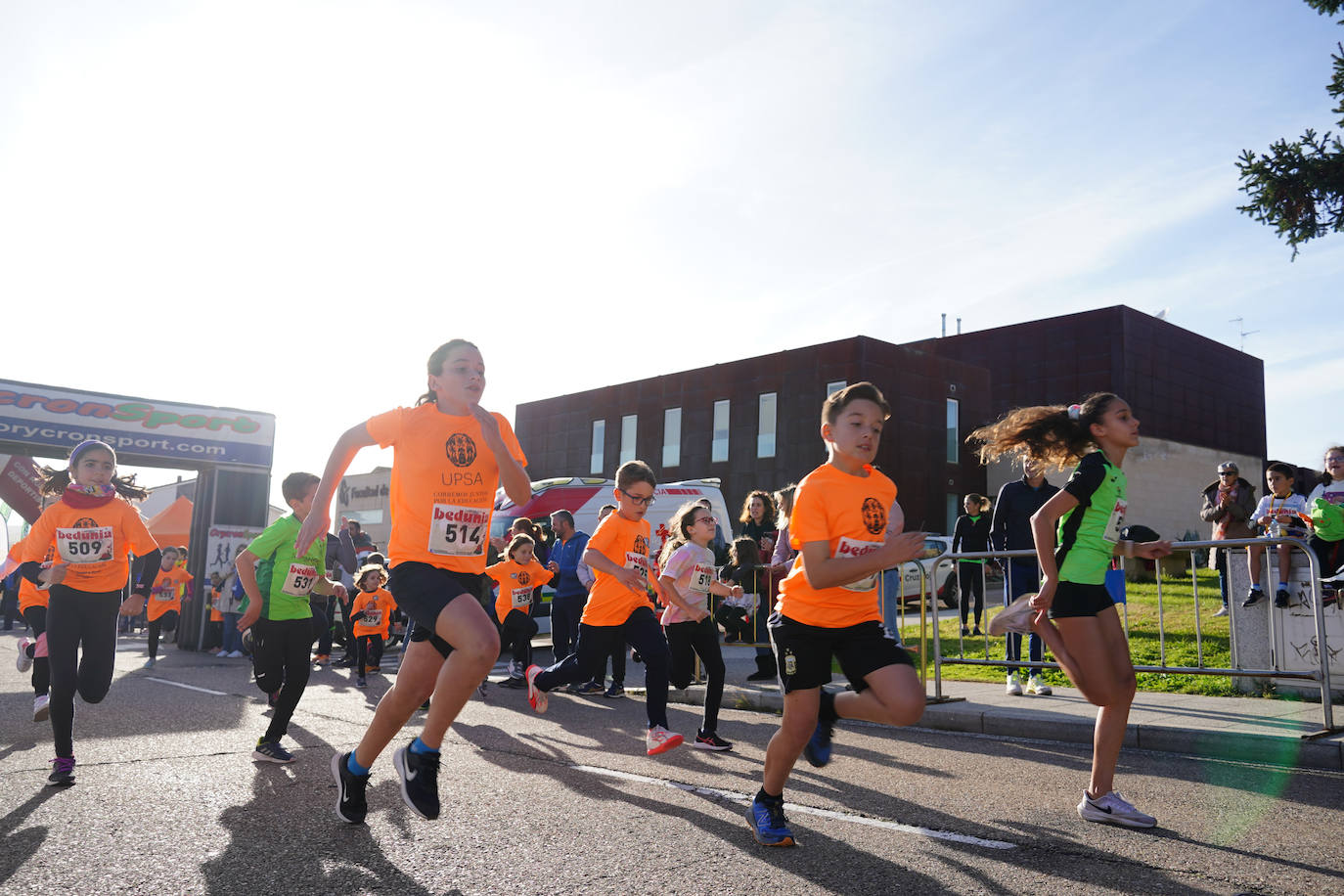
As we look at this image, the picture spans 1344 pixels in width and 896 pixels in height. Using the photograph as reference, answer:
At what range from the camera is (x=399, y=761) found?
157 inches

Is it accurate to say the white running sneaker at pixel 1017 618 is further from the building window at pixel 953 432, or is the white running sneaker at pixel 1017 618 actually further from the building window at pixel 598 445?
the building window at pixel 598 445

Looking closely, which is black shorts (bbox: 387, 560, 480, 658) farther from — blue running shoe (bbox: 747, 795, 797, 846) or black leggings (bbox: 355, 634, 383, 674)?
black leggings (bbox: 355, 634, 383, 674)

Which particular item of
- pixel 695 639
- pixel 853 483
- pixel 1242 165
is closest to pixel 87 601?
pixel 695 639

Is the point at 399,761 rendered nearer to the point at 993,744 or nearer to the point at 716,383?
the point at 993,744

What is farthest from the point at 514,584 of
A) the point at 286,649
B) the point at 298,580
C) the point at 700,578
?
the point at 298,580

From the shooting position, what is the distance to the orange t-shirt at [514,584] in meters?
10.8

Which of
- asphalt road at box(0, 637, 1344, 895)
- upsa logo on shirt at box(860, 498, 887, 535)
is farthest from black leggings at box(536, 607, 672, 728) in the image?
upsa logo on shirt at box(860, 498, 887, 535)

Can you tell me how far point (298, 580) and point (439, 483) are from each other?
2.52 meters

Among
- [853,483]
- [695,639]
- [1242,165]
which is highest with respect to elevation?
[1242,165]

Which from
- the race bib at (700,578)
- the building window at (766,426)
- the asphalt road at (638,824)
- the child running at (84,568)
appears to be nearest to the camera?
the asphalt road at (638,824)

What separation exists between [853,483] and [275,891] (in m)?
2.54

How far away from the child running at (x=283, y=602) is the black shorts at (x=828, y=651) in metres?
3.52

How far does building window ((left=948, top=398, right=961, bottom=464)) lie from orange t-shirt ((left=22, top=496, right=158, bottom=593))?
3407 cm

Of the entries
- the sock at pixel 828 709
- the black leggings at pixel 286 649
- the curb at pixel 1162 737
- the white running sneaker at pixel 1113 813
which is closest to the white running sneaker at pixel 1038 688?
the curb at pixel 1162 737
